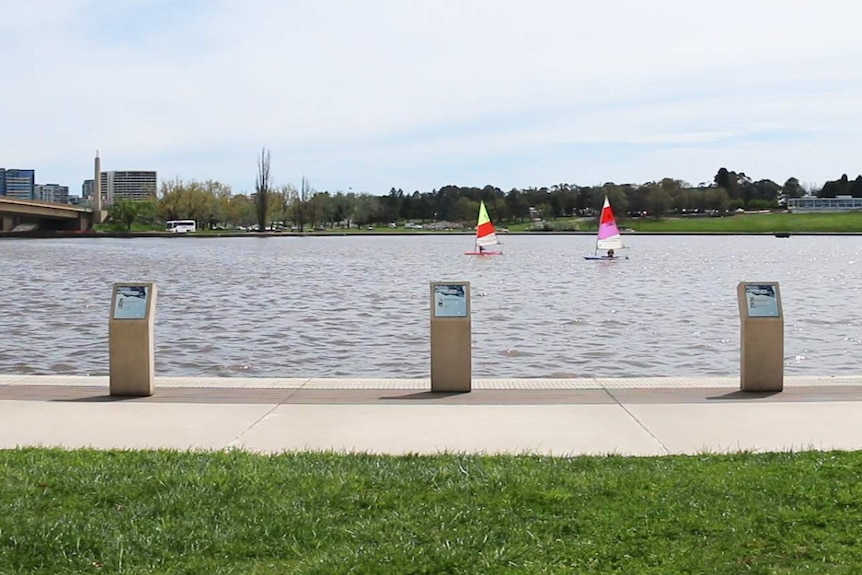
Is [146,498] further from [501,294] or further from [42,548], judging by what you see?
[501,294]

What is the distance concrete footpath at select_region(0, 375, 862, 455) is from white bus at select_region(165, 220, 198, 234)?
5764 inches

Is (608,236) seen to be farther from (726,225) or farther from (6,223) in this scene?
(6,223)

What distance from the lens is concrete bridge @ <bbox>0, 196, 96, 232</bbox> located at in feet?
392

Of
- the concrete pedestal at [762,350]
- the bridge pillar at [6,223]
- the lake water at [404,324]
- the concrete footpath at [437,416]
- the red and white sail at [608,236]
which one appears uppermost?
the bridge pillar at [6,223]

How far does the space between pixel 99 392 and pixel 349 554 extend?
6.47m

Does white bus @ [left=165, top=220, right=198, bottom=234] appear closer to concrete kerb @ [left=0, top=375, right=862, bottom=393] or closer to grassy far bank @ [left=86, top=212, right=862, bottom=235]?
grassy far bank @ [left=86, top=212, right=862, bottom=235]

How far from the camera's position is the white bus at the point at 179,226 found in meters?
155

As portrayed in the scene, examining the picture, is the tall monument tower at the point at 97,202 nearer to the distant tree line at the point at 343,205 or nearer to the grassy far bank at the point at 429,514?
the distant tree line at the point at 343,205

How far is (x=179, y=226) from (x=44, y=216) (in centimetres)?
2729

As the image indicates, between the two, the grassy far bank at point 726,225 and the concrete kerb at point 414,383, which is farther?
the grassy far bank at point 726,225

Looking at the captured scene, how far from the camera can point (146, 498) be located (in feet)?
21.2

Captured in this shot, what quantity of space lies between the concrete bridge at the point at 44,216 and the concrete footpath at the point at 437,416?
113 metres

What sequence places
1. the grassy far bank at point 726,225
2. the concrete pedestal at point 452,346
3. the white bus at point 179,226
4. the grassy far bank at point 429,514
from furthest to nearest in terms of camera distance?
the grassy far bank at point 726,225
the white bus at point 179,226
the concrete pedestal at point 452,346
the grassy far bank at point 429,514

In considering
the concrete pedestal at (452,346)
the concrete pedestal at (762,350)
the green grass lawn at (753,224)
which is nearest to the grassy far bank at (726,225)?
the green grass lawn at (753,224)
